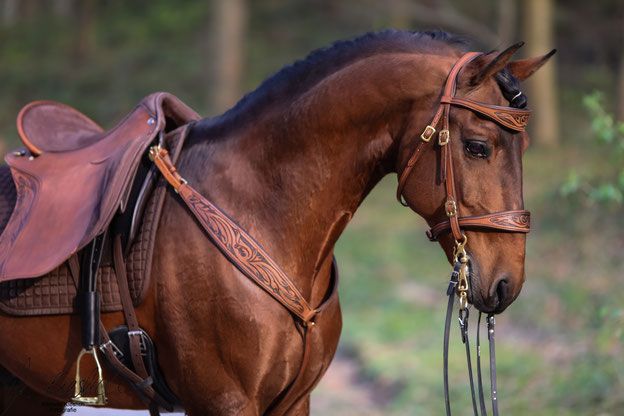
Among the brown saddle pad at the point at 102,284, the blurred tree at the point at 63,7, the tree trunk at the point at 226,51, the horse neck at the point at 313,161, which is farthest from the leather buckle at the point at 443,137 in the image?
the blurred tree at the point at 63,7

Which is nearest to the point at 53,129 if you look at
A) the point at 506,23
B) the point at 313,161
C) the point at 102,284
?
the point at 102,284

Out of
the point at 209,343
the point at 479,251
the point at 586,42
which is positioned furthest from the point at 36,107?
the point at 586,42

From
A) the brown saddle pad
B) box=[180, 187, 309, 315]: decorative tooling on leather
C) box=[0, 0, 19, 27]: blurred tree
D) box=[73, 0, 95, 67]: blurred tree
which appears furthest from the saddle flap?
box=[0, 0, 19, 27]: blurred tree

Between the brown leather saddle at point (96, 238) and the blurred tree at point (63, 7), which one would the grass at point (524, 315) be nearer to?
the brown leather saddle at point (96, 238)

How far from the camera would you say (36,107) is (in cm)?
361

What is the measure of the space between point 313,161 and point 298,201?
0.15m

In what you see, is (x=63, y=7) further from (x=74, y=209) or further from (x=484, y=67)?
(x=484, y=67)

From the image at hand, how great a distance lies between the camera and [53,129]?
357 cm

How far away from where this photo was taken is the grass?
598 cm

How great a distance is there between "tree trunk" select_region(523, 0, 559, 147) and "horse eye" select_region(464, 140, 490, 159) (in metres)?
12.4

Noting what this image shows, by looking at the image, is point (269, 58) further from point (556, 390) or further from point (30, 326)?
point (30, 326)

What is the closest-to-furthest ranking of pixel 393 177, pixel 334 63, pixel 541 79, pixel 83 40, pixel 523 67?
pixel 523 67
pixel 334 63
pixel 541 79
pixel 393 177
pixel 83 40

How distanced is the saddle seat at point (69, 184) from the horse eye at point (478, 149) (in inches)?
43.2

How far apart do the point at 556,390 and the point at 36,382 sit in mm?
3986
